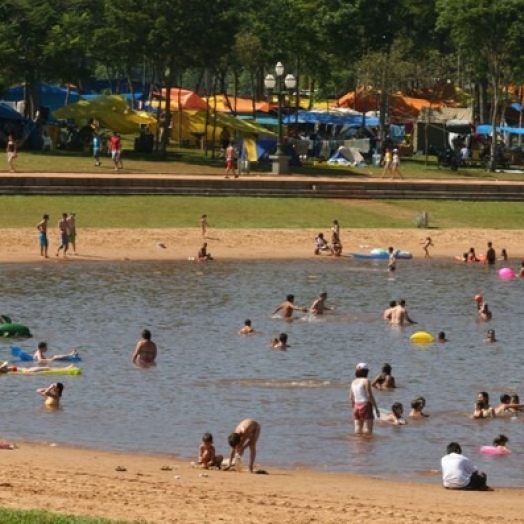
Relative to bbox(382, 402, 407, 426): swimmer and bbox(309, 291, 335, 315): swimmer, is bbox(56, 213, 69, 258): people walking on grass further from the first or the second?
bbox(382, 402, 407, 426): swimmer

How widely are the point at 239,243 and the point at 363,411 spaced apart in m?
23.8

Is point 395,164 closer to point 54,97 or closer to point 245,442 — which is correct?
point 54,97

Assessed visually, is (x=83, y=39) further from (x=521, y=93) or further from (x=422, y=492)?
(x=422, y=492)

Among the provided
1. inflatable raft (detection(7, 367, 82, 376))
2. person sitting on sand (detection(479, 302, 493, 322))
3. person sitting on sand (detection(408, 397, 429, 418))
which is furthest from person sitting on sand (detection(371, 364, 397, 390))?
person sitting on sand (detection(479, 302, 493, 322))

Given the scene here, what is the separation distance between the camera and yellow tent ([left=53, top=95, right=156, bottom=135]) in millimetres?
61500

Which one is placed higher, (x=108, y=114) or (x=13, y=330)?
(x=108, y=114)

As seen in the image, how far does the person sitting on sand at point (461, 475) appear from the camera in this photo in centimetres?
2045

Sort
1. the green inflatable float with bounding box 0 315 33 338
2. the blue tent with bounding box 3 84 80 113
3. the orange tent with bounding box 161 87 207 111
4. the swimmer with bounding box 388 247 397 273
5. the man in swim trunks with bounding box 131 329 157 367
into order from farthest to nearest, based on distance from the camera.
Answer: the orange tent with bounding box 161 87 207 111
the blue tent with bounding box 3 84 80 113
the swimmer with bounding box 388 247 397 273
the green inflatable float with bounding box 0 315 33 338
the man in swim trunks with bounding box 131 329 157 367

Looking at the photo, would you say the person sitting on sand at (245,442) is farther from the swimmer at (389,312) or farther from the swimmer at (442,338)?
the swimmer at (389,312)

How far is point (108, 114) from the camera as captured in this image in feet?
202

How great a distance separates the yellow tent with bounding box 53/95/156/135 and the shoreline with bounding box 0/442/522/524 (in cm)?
3959

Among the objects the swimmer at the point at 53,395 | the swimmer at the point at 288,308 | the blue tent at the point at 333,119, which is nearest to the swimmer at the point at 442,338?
the swimmer at the point at 288,308

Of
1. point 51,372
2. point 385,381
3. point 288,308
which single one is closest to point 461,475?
point 385,381

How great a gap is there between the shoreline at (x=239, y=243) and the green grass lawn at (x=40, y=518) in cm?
2849
